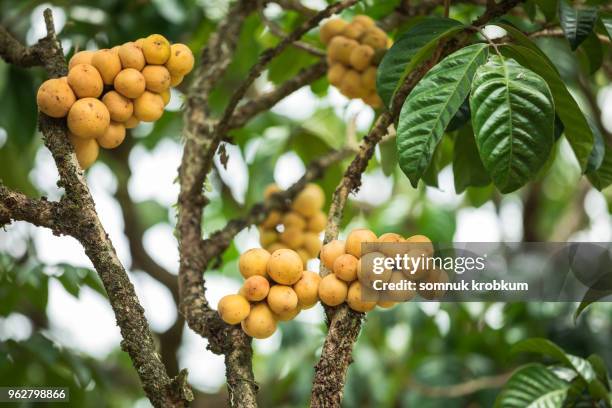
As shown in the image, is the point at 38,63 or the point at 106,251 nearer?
the point at 106,251

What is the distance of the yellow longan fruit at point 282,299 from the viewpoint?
1009 mm

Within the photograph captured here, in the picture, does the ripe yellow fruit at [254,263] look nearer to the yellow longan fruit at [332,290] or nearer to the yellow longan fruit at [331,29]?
the yellow longan fruit at [332,290]

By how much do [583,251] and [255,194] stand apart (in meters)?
1.02

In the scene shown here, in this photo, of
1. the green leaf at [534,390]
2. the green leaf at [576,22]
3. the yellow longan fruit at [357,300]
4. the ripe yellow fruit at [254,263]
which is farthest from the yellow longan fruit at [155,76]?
the green leaf at [534,390]

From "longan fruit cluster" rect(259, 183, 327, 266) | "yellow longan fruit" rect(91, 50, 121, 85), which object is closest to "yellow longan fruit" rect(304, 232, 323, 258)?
"longan fruit cluster" rect(259, 183, 327, 266)

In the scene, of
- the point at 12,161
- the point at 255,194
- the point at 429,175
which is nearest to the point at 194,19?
the point at 255,194

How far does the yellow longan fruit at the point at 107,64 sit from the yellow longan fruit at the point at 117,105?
0.07 ft

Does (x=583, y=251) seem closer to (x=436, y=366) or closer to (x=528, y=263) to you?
(x=528, y=263)

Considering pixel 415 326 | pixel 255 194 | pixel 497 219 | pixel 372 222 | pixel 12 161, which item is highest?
pixel 12 161

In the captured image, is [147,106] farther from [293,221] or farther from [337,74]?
[293,221]

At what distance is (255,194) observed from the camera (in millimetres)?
2018

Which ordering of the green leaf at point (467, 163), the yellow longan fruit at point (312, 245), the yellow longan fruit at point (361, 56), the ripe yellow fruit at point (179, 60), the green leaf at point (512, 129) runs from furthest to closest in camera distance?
the yellow longan fruit at point (312, 245)
the yellow longan fruit at point (361, 56)
the green leaf at point (467, 163)
the ripe yellow fruit at point (179, 60)
the green leaf at point (512, 129)

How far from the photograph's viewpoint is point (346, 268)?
3.21 ft

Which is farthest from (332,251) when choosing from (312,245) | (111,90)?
(312,245)
